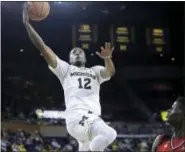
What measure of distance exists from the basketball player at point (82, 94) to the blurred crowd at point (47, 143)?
264 inches

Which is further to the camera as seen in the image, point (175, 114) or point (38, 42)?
point (38, 42)

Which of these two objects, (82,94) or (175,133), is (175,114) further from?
(82,94)

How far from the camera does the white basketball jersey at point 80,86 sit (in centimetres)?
370

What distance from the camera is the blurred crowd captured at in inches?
428

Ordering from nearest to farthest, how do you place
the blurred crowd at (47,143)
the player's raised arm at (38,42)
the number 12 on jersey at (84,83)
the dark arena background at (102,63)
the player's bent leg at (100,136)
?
the player's bent leg at (100,136) < the player's raised arm at (38,42) < the number 12 on jersey at (84,83) < the blurred crowd at (47,143) < the dark arena background at (102,63)

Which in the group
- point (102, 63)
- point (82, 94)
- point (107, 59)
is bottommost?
point (102, 63)

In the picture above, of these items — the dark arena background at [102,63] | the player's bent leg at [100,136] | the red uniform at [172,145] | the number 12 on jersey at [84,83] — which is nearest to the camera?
the red uniform at [172,145]

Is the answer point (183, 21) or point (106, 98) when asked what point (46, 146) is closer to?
point (106, 98)

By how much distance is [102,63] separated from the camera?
49.2ft

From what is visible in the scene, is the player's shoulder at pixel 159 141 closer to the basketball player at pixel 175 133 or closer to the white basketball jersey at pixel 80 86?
the basketball player at pixel 175 133

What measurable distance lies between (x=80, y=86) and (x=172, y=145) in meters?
1.32

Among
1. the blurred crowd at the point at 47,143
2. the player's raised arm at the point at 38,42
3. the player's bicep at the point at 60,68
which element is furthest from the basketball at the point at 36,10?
the blurred crowd at the point at 47,143

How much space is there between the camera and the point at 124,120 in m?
14.9

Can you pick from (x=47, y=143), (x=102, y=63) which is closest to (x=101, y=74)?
(x=47, y=143)
